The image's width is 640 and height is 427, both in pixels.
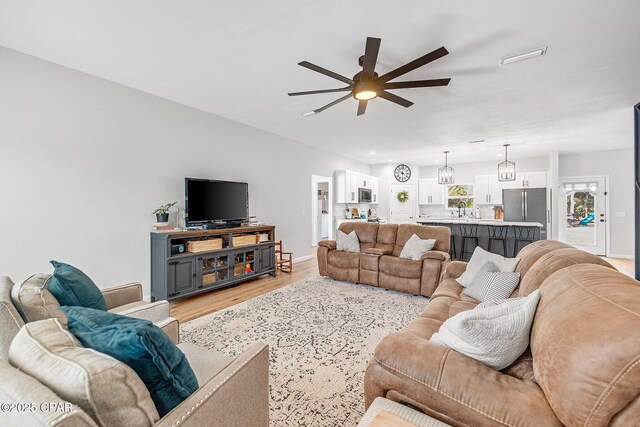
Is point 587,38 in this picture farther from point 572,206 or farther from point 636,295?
point 572,206

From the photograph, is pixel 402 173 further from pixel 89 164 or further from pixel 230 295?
pixel 89 164

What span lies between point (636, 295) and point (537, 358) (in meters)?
0.40

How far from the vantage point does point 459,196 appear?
8656 mm

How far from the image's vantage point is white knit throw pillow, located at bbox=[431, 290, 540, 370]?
46.7 inches

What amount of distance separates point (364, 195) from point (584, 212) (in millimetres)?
5559

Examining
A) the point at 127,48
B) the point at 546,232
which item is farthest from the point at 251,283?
the point at 546,232

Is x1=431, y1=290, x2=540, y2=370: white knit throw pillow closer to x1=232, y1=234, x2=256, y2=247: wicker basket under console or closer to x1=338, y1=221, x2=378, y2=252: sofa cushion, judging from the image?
x1=338, y1=221, x2=378, y2=252: sofa cushion

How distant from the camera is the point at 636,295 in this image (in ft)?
3.30

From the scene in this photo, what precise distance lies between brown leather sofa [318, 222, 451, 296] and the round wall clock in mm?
4610

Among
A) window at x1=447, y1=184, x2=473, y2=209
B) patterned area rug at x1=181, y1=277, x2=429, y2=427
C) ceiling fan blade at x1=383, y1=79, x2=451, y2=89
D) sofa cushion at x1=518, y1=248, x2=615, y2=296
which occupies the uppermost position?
ceiling fan blade at x1=383, y1=79, x2=451, y2=89

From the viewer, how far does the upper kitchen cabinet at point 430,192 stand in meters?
8.87

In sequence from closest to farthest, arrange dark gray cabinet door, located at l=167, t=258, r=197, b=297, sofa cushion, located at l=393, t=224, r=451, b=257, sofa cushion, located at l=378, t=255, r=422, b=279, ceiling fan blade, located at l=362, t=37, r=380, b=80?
ceiling fan blade, located at l=362, t=37, r=380, b=80
dark gray cabinet door, located at l=167, t=258, r=197, b=297
sofa cushion, located at l=378, t=255, r=422, b=279
sofa cushion, located at l=393, t=224, r=451, b=257

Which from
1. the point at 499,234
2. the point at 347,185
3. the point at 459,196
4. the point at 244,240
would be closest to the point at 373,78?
the point at 244,240

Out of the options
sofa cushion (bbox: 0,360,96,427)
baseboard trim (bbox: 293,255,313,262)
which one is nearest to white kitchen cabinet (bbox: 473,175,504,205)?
baseboard trim (bbox: 293,255,313,262)
